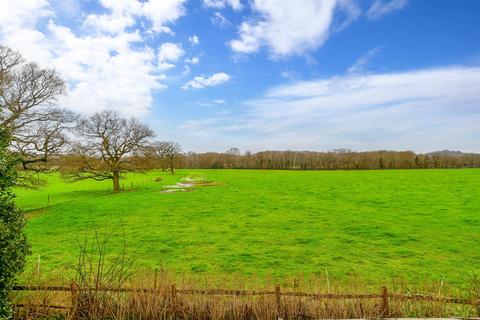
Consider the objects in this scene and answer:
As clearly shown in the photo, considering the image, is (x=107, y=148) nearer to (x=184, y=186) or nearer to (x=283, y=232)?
(x=184, y=186)

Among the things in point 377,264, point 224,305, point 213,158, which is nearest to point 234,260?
point 377,264

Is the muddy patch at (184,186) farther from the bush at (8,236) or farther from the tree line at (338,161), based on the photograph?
the tree line at (338,161)

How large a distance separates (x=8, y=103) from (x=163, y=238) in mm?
16327

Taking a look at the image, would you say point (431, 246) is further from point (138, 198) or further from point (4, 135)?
point (138, 198)

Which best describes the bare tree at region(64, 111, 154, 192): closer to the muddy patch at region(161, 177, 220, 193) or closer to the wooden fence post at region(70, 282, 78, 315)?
the muddy patch at region(161, 177, 220, 193)

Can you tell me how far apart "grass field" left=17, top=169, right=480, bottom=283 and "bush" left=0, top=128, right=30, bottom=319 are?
9.94 metres

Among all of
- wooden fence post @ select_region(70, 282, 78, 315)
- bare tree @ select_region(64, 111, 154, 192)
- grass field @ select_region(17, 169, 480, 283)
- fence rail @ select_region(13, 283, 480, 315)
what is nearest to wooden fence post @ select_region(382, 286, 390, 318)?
fence rail @ select_region(13, 283, 480, 315)

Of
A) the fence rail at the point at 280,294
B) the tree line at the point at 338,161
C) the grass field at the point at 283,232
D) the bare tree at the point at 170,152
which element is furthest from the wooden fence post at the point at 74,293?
the tree line at the point at 338,161

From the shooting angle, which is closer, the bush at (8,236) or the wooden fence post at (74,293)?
the bush at (8,236)

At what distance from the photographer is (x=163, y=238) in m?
22.7

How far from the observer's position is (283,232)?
24141 millimetres

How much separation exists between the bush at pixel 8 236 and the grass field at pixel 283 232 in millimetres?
9940

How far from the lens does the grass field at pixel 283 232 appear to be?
16970mm

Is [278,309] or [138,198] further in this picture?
[138,198]
